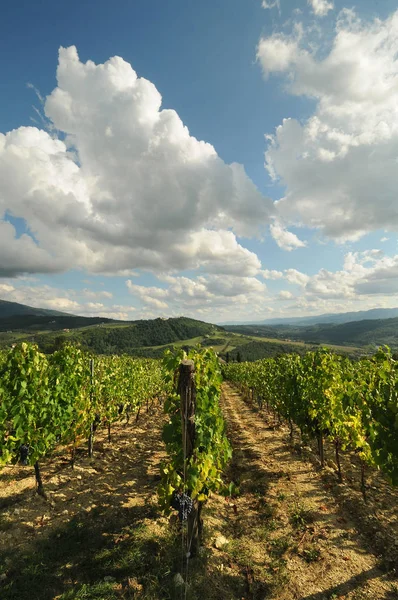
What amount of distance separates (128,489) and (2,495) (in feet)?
11.4

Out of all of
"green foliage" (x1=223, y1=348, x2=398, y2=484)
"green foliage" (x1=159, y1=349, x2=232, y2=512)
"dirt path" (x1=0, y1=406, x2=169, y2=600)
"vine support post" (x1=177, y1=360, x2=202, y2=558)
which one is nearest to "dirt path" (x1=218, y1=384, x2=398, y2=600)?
"vine support post" (x1=177, y1=360, x2=202, y2=558)

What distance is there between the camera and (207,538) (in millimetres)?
6535

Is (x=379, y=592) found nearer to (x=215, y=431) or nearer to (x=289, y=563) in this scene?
(x=289, y=563)

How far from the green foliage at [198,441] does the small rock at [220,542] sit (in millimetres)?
1164

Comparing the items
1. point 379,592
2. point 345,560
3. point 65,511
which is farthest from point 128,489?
point 379,592

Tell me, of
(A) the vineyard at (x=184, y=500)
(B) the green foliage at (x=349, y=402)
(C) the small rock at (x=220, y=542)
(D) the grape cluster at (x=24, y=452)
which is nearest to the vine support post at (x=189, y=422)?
(A) the vineyard at (x=184, y=500)

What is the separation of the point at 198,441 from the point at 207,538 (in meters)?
2.63

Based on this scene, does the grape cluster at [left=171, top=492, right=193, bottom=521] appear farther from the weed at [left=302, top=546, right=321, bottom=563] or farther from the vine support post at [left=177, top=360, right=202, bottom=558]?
the weed at [left=302, top=546, right=321, bottom=563]

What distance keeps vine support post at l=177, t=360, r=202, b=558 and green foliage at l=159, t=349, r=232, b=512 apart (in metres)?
0.13

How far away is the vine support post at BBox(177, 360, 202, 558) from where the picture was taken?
5.71 meters

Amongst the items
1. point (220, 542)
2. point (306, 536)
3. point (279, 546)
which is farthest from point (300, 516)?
point (220, 542)

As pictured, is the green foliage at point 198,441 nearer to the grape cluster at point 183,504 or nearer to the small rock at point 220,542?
the grape cluster at point 183,504

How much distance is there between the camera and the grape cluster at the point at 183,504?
5363mm

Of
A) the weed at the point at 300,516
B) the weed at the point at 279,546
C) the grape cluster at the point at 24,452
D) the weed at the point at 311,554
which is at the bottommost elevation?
the weed at the point at 300,516
